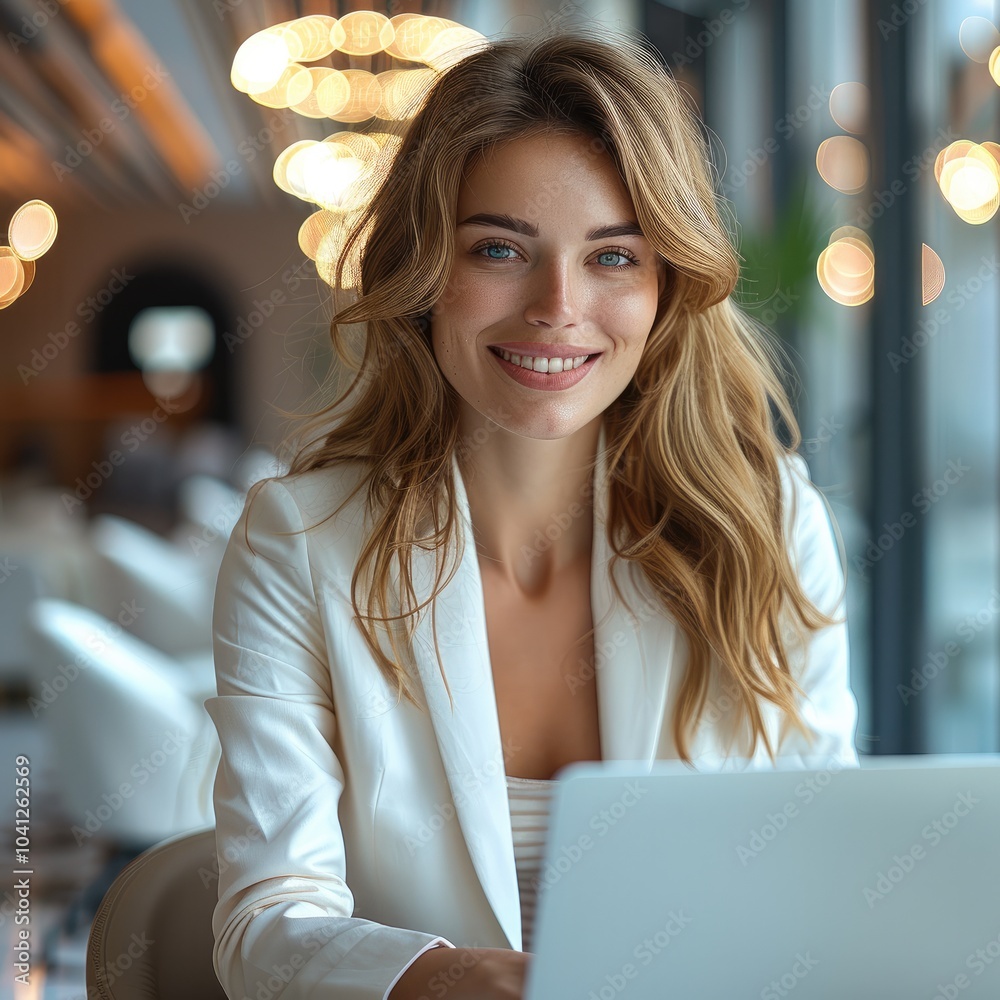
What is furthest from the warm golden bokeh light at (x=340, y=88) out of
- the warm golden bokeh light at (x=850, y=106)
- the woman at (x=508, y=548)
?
the warm golden bokeh light at (x=850, y=106)

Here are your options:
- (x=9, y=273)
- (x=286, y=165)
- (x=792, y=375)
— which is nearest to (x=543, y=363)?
(x=792, y=375)

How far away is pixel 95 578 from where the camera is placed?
5719mm

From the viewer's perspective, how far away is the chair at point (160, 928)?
123 centimetres

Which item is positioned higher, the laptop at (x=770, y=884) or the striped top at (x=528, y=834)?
the laptop at (x=770, y=884)

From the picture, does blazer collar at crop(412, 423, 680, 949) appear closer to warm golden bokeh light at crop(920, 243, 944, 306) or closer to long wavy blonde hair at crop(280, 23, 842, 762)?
long wavy blonde hair at crop(280, 23, 842, 762)

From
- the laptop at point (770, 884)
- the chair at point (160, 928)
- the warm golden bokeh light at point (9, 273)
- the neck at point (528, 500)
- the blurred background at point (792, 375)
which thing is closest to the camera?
the laptop at point (770, 884)

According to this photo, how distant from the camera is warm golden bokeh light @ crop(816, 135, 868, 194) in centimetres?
360

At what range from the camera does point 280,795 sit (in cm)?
126

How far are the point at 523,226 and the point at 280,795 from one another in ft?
2.36

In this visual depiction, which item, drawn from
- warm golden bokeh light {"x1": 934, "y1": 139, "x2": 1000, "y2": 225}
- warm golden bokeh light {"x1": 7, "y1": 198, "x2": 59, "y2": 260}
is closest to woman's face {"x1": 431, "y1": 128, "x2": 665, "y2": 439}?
warm golden bokeh light {"x1": 934, "y1": 139, "x2": 1000, "y2": 225}

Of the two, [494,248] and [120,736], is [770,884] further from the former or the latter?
[120,736]

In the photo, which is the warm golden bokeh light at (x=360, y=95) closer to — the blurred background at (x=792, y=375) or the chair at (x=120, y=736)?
the blurred background at (x=792, y=375)

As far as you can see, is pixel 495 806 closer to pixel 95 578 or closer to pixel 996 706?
pixel 996 706

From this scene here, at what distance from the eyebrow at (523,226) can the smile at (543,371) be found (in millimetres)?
150
